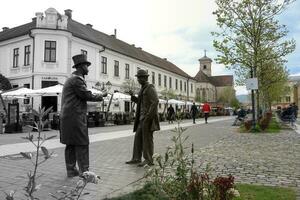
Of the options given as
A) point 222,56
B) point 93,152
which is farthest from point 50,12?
point 93,152

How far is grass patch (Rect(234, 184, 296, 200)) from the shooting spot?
491 cm

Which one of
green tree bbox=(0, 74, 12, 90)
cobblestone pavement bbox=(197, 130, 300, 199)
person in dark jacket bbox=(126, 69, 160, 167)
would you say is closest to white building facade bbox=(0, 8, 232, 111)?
green tree bbox=(0, 74, 12, 90)

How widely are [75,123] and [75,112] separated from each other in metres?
0.19

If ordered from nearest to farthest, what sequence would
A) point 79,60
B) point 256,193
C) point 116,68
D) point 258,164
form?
1. point 256,193
2. point 79,60
3. point 258,164
4. point 116,68

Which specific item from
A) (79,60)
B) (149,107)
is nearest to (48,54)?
(149,107)

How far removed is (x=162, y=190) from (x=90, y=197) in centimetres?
167

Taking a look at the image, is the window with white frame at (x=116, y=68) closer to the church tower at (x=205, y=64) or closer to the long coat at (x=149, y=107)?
the long coat at (x=149, y=107)

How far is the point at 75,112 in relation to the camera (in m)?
6.02

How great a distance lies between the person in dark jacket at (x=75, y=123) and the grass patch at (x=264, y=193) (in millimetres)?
2578

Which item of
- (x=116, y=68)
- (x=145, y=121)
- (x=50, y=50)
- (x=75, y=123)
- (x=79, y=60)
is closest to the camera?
(x=75, y=123)

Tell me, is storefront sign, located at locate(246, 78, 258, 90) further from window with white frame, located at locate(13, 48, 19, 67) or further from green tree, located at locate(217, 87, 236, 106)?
green tree, located at locate(217, 87, 236, 106)

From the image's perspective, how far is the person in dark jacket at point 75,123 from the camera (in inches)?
234

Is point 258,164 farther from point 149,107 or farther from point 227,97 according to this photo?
point 227,97

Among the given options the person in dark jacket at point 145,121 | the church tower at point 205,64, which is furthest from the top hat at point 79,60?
the church tower at point 205,64
